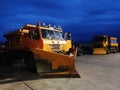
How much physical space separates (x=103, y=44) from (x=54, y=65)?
24633 millimetres

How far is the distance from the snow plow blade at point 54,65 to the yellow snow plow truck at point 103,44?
74.2 feet

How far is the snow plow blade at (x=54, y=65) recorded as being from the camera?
35.4 feet

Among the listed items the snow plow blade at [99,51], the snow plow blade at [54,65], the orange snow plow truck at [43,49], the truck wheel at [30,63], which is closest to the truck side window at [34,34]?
the orange snow plow truck at [43,49]

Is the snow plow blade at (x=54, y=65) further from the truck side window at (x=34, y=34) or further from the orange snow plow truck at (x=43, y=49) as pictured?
the truck side window at (x=34, y=34)

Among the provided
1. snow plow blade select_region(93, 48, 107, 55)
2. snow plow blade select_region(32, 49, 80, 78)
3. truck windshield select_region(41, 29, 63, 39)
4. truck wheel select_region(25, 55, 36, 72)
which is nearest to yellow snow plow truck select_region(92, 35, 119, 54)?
snow plow blade select_region(93, 48, 107, 55)

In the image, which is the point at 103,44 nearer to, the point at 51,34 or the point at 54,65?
the point at 51,34

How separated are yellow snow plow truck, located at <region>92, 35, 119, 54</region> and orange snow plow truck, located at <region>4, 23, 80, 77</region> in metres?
18.8

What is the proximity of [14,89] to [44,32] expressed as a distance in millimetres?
5397

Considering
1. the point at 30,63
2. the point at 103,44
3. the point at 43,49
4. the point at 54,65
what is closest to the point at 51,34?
the point at 43,49

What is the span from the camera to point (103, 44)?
3450 centimetres

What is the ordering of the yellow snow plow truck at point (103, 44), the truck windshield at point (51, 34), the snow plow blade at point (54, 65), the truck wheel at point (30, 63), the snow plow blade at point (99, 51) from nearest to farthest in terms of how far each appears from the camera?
the snow plow blade at point (54, 65)
the truck wheel at point (30, 63)
the truck windshield at point (51, 34)
the snow plow blade at point (99, 51)
the yellow snow plow truck at point (103, 44)

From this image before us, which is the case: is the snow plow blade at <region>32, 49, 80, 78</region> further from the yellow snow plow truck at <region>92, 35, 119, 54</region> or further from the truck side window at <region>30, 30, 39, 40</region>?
the yellow snow plow truck at <region>92, 35, 119, 54</region>

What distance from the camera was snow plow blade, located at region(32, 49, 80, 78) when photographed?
35.4 ft

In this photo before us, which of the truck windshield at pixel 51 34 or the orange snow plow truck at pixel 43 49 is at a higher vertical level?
the truck windshield at pixel 51 34
